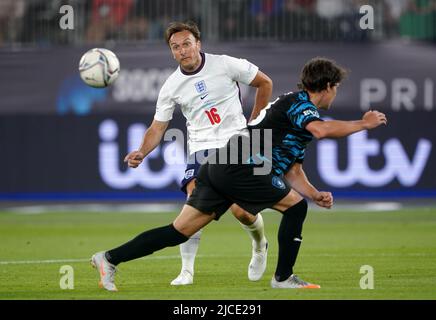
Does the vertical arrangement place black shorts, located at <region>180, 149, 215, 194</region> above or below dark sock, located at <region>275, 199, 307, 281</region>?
above

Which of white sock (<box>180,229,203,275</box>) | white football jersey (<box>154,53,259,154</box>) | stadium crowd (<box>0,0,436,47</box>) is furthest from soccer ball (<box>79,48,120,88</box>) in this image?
stadium crowd (<box>0,0,436,47</box>)

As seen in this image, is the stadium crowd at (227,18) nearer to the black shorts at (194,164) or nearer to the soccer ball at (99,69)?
the soccer ball at (99,69)

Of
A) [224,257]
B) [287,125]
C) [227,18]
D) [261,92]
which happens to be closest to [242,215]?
[261,92]

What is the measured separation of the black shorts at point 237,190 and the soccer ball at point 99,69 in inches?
116

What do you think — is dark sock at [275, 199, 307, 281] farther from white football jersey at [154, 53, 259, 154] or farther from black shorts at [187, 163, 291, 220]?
white football jersey at [154, 53, 259, 154]

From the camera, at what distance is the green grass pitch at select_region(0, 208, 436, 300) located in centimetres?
909

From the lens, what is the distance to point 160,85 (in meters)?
21.4

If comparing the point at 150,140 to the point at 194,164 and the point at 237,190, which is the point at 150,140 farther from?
the point at 237,190

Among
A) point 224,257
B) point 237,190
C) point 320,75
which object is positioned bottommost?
point 224,257

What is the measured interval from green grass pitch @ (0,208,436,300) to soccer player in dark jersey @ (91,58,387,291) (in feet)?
1.18

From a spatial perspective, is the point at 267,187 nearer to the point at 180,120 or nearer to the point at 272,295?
the point at 272,295

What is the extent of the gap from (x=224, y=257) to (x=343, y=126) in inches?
165

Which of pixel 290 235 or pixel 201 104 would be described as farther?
pixel 201 104

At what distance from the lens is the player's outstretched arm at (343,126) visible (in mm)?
8594
